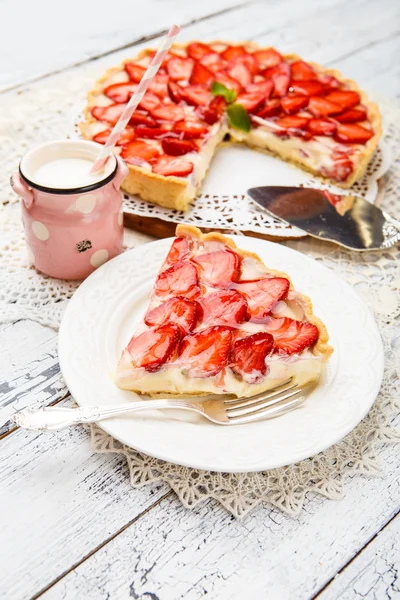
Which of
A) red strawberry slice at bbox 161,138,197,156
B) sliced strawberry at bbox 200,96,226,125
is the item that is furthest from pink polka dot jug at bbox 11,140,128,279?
sliced strawberry at bbox 200,96,226,125

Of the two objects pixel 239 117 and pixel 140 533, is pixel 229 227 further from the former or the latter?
pixel 140 533

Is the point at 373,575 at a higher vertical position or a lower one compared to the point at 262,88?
lower

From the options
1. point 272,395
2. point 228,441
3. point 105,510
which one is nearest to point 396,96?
point 272,395

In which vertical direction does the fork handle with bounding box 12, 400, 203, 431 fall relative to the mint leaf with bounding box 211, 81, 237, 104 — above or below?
below

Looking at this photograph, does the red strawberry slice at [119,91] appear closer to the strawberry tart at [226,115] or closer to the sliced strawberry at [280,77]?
the strawberry tart at [226,115]

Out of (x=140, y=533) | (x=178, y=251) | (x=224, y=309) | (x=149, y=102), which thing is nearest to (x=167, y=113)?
(x=149, y=102)

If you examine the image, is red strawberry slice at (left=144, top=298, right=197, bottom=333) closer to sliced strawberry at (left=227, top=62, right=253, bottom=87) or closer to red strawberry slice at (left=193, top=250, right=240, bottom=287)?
red strawberry slice at (left=193, top=250, right=240, bottom=287)

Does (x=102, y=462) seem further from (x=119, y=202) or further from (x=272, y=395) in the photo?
(x=119, y=202)

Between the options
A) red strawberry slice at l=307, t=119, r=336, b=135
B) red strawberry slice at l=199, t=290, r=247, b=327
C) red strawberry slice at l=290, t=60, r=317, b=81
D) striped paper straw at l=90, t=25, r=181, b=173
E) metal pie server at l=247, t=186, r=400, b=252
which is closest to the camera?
red strawberry slice at l=199, t=290, r=247, b=327
